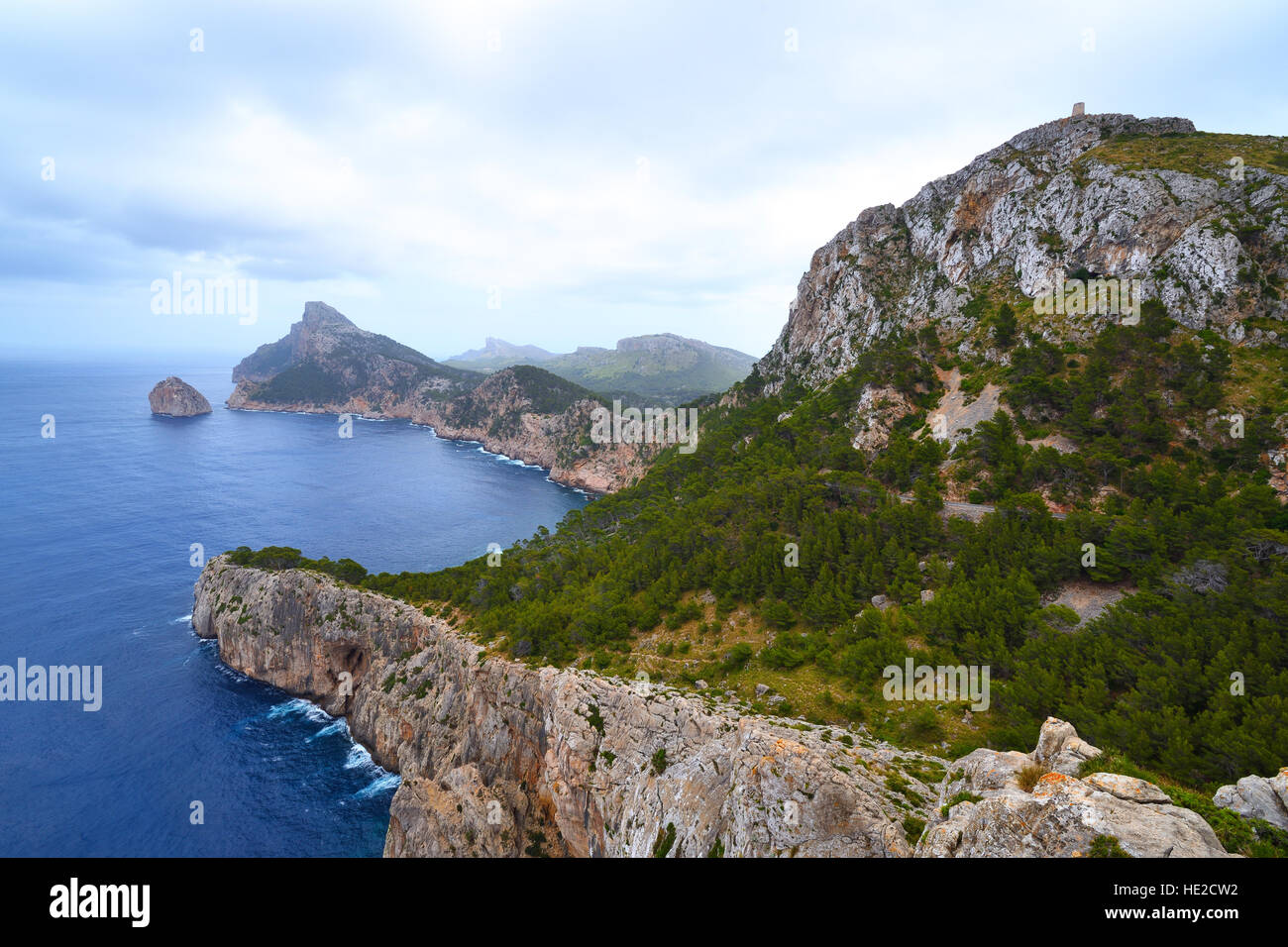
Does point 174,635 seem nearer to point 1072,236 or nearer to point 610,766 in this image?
point 610,766

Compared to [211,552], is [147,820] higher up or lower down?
lower down

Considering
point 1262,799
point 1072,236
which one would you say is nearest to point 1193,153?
point 1072,236

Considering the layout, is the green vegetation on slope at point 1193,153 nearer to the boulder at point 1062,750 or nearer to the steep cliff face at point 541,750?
the boulder at point 1062,750

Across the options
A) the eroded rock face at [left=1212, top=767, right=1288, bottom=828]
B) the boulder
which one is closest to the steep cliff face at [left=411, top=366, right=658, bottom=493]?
the boulder

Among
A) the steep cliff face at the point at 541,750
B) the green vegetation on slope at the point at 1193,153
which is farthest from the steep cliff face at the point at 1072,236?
the steep cliff face at the point at 541,750
